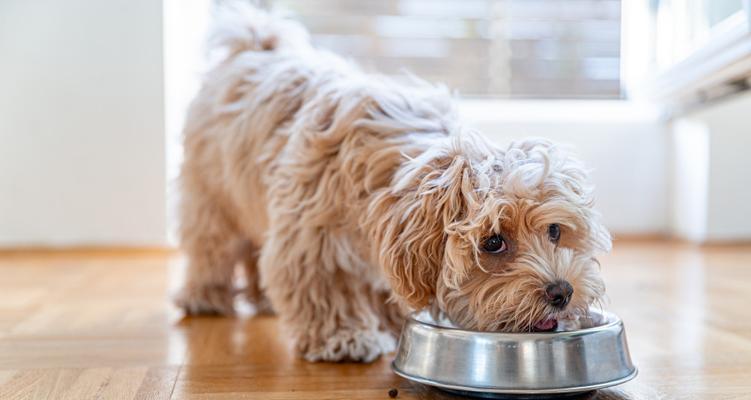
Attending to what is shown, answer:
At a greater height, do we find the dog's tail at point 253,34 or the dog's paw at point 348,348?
the dog's tail at point 253,34

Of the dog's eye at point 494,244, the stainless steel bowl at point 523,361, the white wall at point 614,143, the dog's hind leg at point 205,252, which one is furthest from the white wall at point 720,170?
the dog's eye at point 494,244

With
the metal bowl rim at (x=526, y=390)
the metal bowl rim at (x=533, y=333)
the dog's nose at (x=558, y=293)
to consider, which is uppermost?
the dog's nose at (x=558, y=293)

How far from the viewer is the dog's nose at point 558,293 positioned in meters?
1.52

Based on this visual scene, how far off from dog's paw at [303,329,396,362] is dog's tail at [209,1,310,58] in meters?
0.96

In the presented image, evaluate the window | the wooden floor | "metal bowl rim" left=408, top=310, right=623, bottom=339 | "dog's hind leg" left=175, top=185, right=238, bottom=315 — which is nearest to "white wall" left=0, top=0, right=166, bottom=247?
the wooden floor

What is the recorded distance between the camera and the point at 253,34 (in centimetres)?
257

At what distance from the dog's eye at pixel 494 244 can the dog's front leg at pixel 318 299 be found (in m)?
0.47

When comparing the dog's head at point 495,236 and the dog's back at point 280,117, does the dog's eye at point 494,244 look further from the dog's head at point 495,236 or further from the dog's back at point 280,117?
the dog's back at point 280,117

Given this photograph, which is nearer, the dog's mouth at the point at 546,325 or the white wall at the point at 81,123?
the dog's mouth at the point at 546,325

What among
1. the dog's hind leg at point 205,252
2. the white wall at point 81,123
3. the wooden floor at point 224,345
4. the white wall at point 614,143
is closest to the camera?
the wooden floor at point 224,345

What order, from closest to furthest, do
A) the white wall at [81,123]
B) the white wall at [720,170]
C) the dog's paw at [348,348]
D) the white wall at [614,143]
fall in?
1. the dog's paw at [348,348]
2. the white wall at [81,123]
3. the white wall at [720,170]
4. the white wall at [614,143]

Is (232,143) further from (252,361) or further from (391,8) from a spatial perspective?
(391,8)

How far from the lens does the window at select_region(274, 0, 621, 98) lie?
4.43m

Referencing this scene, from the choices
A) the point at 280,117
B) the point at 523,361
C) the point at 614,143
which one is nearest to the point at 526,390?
the point at 523,361
